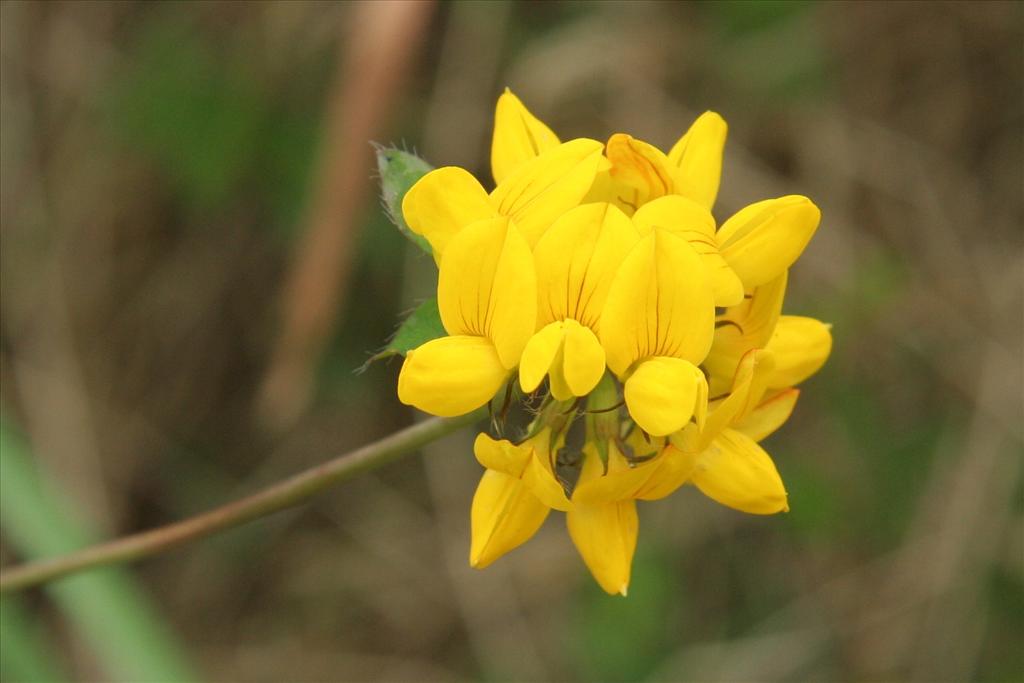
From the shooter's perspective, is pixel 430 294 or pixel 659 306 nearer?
pixel 659 306

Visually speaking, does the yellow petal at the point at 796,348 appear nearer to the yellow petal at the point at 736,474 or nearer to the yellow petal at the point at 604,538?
the yellow petal at the point at 736,474

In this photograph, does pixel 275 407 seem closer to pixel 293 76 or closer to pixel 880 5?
pixel 293 76

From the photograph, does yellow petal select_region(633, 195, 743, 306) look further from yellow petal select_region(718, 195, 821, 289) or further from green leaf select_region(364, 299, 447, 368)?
green leaf select_region(364, 299, 447, 368)

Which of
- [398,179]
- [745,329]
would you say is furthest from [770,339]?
[398,179]

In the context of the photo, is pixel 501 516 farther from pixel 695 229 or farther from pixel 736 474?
pixel 695 229

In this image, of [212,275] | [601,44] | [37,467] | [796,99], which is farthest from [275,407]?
[796,99]

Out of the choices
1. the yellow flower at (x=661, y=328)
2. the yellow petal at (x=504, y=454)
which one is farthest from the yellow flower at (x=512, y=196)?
the yellow petal at (x=504, y=454)
